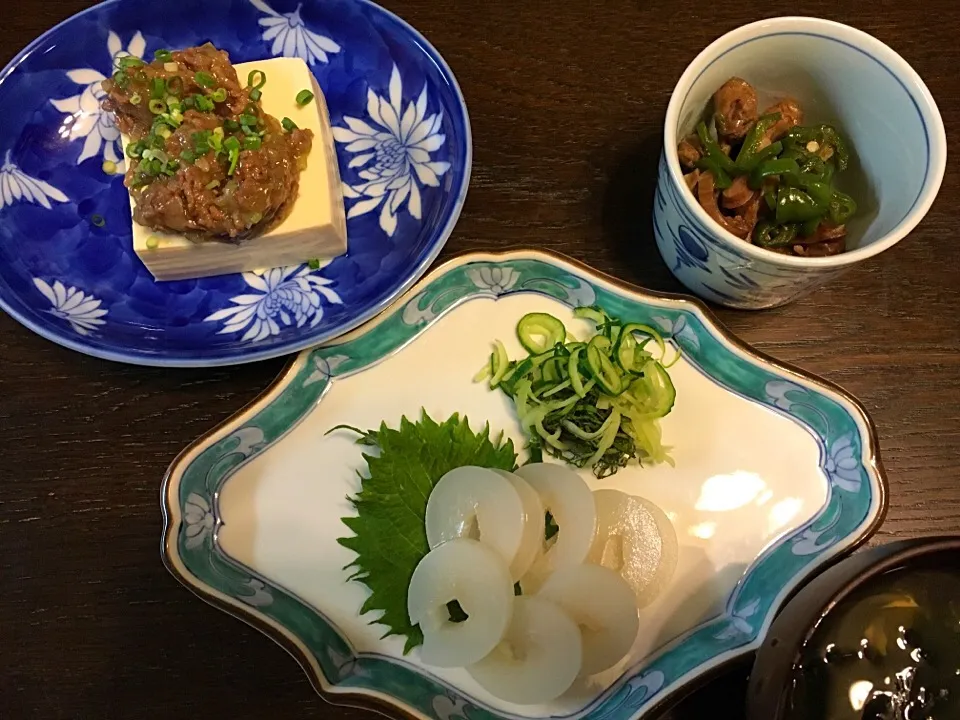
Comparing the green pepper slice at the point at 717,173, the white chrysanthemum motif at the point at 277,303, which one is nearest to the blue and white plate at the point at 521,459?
the white chrysanthemum motif at the point at 277,303

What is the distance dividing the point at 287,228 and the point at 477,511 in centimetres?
66

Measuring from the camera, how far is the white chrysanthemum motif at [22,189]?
1535 millimetres

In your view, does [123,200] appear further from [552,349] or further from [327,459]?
[552,349]

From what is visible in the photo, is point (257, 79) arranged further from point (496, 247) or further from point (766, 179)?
point (766, 179)

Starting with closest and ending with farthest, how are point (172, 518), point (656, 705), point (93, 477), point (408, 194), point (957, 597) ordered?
1. point (957, 597)
2. point (656, 705)
3. point (172, 518)
4. point (93, 477)
5. point (408, 194)

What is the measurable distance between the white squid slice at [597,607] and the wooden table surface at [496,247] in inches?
6.7

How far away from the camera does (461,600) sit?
1.18 m

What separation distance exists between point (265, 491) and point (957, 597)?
110 cm

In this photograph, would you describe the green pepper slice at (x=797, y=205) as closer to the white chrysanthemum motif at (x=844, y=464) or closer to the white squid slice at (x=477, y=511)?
the white chrysanthemum motif at (x=844, y=464)

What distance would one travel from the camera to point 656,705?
1.14m

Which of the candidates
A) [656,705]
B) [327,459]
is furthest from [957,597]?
[327,459]

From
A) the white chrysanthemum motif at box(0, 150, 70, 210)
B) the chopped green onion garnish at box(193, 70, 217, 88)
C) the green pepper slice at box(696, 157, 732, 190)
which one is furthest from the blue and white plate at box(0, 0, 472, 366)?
the green pepper slice at box(696, 157, 732, 190)

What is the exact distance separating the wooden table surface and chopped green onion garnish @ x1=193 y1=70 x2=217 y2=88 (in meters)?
0.48

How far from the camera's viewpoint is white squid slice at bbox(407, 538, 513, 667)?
1.16 m
